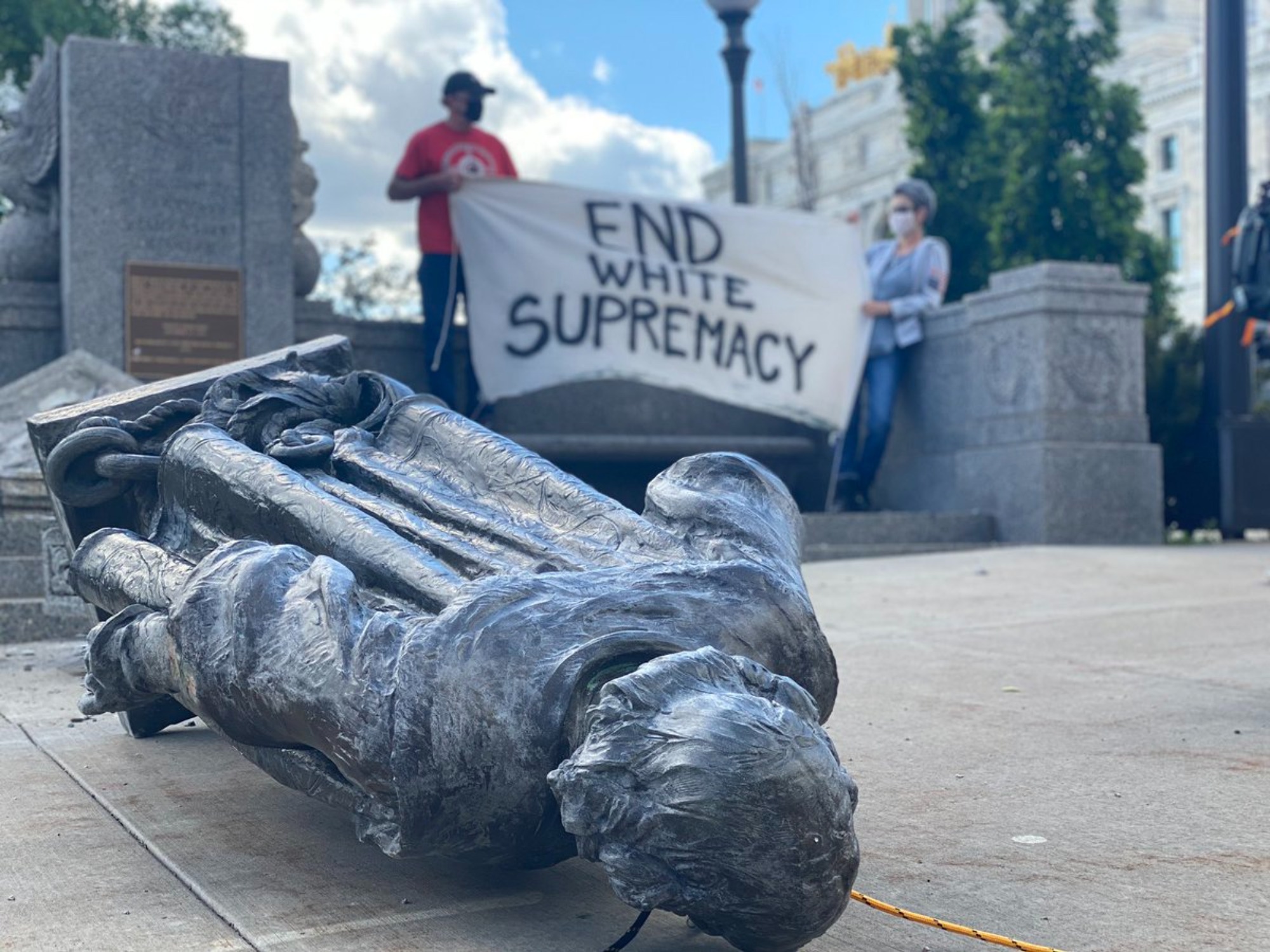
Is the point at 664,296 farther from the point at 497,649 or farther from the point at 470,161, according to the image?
the point at 497,649

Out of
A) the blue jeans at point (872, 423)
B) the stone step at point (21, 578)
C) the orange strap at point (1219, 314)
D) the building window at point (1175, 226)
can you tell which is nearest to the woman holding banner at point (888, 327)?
the blue jeans at point (872, 423)

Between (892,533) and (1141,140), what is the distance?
59.7 meters

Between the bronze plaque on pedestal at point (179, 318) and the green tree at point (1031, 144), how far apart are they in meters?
15.9

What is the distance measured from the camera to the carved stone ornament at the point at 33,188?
31.7 ft

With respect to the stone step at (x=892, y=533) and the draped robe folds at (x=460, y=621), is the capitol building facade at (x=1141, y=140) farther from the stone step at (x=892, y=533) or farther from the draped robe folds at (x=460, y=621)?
the draped robe folds at (x=460, y=621)

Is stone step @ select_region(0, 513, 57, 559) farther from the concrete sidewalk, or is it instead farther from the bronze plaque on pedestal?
the bronze plaque on pedestal

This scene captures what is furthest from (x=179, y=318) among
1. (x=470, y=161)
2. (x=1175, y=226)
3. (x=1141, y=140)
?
(x=1175, y=226)

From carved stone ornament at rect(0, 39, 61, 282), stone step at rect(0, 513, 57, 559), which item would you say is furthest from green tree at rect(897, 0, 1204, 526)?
stone step at rect(0, 513, 57, 559)

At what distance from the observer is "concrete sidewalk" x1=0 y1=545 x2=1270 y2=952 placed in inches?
99.7

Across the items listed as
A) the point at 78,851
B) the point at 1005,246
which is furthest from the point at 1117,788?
the point at 1005,246

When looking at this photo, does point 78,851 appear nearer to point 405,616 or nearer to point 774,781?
point 405,616

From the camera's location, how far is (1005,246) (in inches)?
942

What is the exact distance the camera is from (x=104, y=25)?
84.4 feet


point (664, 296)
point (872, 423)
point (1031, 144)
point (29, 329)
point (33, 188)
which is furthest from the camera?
point (1031, 144)
